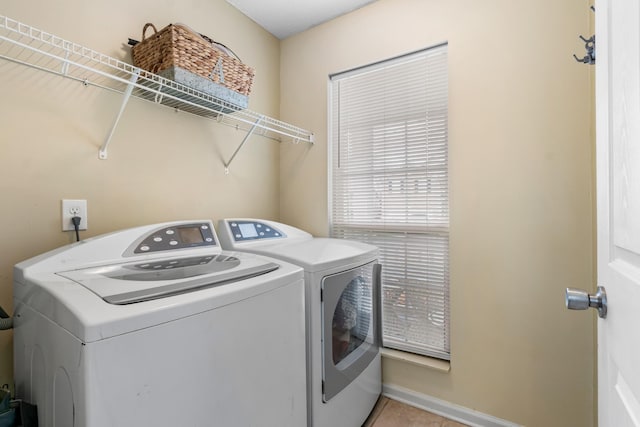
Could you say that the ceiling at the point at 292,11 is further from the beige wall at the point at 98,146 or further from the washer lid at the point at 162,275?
the washer lid at the point at 162,275

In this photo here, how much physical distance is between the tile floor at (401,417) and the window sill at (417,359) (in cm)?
27

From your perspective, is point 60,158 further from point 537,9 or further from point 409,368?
point 537,9

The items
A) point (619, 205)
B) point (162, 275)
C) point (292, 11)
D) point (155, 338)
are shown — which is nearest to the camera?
point (619, 205)

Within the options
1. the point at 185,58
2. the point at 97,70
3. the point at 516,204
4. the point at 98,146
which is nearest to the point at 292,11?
the point at 185,58

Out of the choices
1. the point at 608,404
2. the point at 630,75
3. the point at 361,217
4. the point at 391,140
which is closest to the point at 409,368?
the point at 361,217

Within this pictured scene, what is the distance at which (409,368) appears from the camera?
1.82 metres

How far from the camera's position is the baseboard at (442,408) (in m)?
1.58

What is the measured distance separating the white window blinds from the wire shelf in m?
0.81

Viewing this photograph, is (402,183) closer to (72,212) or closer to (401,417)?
(401,417)

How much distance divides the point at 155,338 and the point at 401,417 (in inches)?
63.5

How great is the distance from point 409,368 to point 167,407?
5.03ft

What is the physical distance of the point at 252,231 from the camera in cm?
168

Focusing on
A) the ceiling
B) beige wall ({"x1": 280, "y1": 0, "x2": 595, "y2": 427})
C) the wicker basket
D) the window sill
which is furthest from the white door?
the ceiling

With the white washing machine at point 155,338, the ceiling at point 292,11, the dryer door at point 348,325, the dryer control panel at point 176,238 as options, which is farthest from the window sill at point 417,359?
the ceiling at point 292,11
